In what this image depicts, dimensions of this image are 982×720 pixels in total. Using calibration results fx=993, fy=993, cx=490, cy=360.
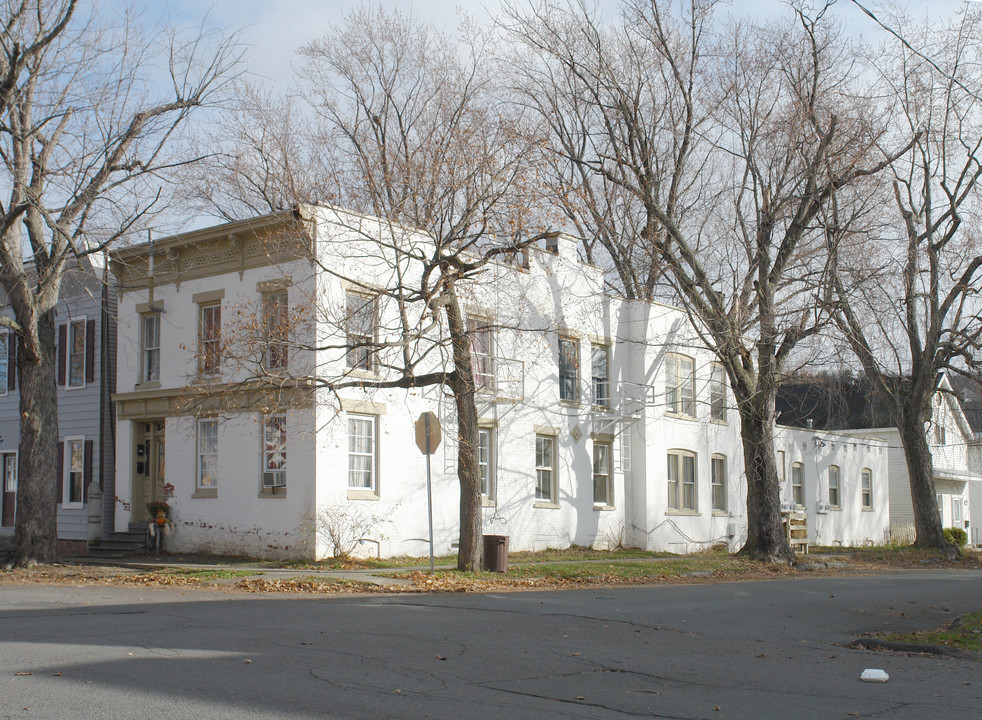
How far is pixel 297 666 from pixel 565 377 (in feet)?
66.3

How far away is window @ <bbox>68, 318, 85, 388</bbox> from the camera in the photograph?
87.9ft

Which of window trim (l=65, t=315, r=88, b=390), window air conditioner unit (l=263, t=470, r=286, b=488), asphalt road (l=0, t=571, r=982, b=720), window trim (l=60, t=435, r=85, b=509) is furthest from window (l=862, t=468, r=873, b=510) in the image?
window trim (l=65, t=315, r=88, b=390)

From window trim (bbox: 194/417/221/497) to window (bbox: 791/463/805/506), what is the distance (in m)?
22.0

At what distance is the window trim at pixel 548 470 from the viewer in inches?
1047

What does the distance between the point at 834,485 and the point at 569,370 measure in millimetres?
16571

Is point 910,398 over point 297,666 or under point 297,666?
over

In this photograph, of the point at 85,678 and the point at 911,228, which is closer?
the point at 85,678

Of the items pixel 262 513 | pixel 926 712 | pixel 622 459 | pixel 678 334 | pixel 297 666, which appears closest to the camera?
pixel 926 712

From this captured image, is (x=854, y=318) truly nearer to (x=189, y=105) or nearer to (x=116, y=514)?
(x=189, y=105)

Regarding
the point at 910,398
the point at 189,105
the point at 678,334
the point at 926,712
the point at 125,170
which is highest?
the point at 189,105

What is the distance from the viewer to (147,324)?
24.9m

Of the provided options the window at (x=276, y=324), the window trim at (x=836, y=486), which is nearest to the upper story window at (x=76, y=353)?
the window at (x=276, y=324)

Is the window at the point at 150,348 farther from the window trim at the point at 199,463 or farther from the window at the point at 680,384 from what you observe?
the window at the point at 680,384

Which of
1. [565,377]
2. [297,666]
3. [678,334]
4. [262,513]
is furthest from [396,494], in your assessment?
[297,666]
